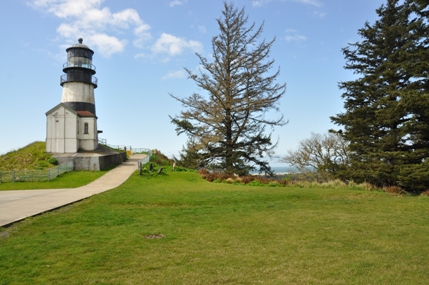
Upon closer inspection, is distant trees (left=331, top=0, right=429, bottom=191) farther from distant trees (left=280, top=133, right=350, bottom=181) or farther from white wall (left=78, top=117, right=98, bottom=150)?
white wall (left=78, top=117, right=98, bottom=150)

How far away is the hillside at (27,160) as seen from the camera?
87.5ft

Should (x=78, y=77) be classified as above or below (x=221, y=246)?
above

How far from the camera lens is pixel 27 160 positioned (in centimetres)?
2820

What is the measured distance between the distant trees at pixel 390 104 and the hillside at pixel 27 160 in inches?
946

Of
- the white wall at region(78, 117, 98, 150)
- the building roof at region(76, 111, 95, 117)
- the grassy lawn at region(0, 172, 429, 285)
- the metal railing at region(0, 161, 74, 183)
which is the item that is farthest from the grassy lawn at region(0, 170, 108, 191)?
the grassy lawn at region(0, 172, 429, 285)

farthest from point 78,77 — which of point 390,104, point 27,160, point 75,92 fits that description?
point 390,104

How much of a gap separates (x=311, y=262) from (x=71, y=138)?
3028 cm

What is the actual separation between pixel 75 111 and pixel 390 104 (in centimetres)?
2738

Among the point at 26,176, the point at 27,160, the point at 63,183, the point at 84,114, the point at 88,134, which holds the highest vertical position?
the point at 84,114

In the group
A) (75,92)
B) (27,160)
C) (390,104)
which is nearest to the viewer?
(390,104)

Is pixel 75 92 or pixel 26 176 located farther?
pixel 75 92

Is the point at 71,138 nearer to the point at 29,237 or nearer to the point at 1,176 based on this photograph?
the point at 1,176

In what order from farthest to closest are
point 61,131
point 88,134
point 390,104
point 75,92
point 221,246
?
point 75,92
point 88,134
point 61,131
point 390,104
point 221,246

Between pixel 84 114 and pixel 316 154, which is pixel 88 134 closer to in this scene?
pixel 84 114
